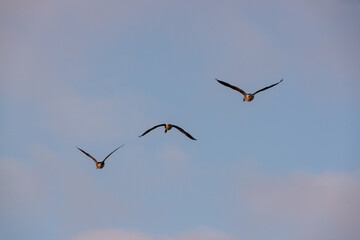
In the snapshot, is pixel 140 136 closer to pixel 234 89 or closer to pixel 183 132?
pixel 183 132

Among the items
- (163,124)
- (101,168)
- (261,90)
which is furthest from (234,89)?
(101,168)

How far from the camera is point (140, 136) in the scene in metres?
76.1

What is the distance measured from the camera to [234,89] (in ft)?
262

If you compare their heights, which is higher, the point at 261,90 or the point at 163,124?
the point at 261,90

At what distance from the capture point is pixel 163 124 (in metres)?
81.2

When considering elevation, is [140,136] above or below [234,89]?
below

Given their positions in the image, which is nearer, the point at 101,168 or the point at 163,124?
the point at 163,124

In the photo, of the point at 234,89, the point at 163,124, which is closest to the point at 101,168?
the point at 163,124

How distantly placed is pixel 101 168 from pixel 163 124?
1706cm

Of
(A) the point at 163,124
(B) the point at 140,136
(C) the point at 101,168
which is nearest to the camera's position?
(B) the point at 140,136

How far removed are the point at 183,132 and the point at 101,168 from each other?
19551 millimetres

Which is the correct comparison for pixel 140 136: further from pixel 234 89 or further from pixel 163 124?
pixel 234 89

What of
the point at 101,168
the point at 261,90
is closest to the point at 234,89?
the point at 261,90

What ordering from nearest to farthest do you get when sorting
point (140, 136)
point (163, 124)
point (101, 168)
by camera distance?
point (140, 136), point (163, 124), point (101, 168)
